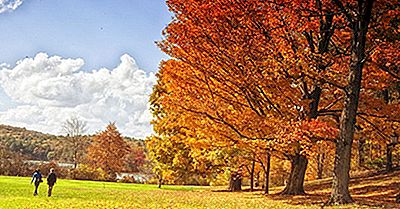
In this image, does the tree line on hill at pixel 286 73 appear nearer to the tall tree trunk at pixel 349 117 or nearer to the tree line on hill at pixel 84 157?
the tall tree trunk at pixel 349 117

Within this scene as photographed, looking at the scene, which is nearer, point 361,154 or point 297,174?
point 297,174

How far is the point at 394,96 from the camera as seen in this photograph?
3212cm

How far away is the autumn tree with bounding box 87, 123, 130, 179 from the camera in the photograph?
66.0 m

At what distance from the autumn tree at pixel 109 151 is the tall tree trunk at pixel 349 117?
5019 centimetres

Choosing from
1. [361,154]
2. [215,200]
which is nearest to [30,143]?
[361,154]

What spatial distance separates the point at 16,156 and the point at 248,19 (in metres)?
50.2

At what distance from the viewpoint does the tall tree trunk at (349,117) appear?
16078 mm

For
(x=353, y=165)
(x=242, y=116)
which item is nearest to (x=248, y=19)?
(x=242, y=116)

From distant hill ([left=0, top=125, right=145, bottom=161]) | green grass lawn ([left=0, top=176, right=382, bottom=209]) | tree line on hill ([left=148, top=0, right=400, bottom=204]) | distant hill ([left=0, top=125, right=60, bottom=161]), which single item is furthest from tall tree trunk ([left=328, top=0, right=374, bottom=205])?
distant hill ([left=0, top=125, right=60, bottom=161])

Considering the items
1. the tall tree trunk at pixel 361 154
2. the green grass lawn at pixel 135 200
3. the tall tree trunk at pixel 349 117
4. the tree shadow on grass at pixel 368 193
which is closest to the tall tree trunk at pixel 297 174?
the tree shadow on grass at pixel 368 193

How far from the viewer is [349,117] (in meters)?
16.4

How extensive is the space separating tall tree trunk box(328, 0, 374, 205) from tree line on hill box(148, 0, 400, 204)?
4cm

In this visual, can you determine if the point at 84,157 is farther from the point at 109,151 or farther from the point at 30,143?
the point at 30,143

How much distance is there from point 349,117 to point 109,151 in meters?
54.1
